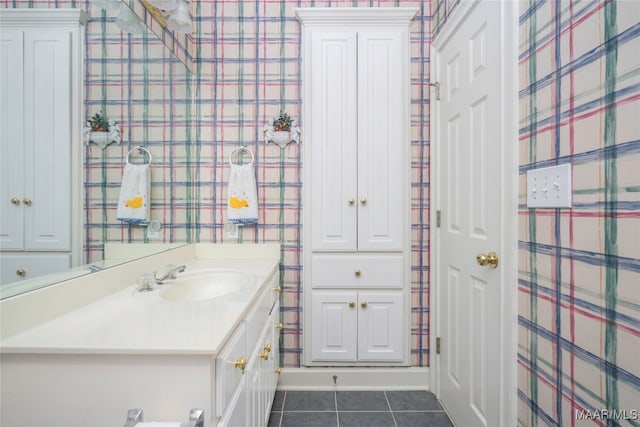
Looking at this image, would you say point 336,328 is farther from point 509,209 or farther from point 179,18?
point 179,18

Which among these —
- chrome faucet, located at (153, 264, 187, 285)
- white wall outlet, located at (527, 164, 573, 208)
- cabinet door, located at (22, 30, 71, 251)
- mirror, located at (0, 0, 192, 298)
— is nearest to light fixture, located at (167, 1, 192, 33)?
mirror, located at (0, 0, 192, 298)

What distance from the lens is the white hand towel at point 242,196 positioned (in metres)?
1.75

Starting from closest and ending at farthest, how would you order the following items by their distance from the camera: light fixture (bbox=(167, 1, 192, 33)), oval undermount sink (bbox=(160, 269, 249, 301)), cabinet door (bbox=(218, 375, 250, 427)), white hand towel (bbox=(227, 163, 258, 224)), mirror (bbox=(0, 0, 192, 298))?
cabinet door (bbox=(218, 375, 250, 427)) < mirror (bbox=(0, 0, 192, 298)) < oval undermount sink (bbox=(160, 269, 249, 301)) < light fixture (bbox=(167, 1, 192, 33)) < white hand towel (bbox=(227, 163, 258, 224))

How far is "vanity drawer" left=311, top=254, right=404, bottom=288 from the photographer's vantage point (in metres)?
1.79

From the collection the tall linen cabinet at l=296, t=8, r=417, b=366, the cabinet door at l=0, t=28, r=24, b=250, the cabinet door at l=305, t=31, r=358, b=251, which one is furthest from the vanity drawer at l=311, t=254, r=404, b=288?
the cabinet door at l=0, t=28, r=24, b=250

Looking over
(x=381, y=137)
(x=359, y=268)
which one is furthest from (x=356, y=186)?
(x=359, y=268)

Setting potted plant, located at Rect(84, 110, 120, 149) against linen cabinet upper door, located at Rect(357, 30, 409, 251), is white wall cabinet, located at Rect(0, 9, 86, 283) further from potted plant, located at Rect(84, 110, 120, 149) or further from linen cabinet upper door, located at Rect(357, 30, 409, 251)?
linen cabinet upper door, located at Rect(357, 30, 409, 251)

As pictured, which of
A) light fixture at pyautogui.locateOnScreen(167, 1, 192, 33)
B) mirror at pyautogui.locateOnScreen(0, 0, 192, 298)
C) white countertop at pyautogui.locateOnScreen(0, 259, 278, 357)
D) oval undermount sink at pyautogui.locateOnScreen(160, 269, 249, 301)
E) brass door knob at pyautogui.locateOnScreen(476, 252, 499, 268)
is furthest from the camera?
light fixture at pyautogui.locateOnScreen(167, 1, 192, 33)

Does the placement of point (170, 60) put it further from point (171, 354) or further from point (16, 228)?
point (171, 354)

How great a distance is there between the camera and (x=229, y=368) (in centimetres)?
77

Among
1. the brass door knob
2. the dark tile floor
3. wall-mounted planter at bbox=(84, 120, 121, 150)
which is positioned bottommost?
the dark tile floor

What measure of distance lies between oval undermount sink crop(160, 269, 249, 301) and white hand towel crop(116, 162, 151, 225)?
33 centimetres

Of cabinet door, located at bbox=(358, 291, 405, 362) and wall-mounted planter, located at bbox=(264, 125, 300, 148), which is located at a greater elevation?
wall-mounted planter, located at bbox=(264, 125, 300, 148)

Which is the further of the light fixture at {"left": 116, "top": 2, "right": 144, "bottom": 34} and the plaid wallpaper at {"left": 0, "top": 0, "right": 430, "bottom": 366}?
the plaid wallpaper at {"left": 0, "top": 0, "right": 430, "bottom": 366}
